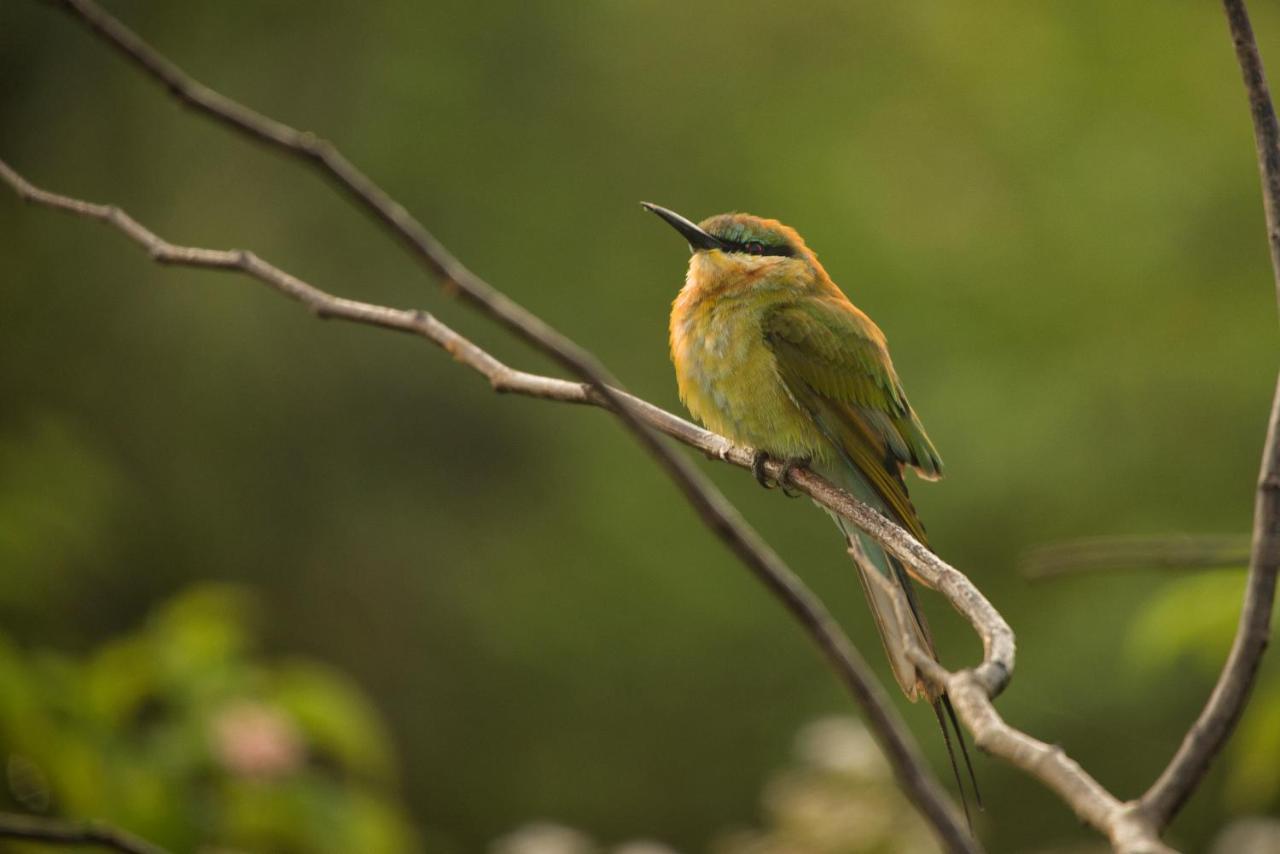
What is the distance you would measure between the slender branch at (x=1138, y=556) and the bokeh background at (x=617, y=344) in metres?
5.00

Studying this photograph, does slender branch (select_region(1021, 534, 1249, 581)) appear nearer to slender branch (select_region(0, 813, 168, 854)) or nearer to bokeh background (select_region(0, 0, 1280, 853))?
slender branch (select_region(0, 813, 168, 854))

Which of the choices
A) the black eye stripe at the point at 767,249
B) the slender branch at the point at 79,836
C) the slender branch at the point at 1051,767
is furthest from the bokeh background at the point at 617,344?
the slender branch at the point at 1051,767

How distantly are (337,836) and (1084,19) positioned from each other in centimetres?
688

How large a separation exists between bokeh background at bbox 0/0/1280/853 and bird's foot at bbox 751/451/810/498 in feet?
12.0

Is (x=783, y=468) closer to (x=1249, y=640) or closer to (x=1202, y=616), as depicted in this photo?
(x=1202, y=616)

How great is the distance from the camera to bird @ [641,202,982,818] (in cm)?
262

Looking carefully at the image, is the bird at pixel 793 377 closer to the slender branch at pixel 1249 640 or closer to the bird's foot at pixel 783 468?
the bird's foot at pixel 783 468

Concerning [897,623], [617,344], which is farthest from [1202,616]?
[617,344]

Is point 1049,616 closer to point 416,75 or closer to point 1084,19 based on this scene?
point 1084,19

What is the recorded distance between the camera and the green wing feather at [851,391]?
2607 millimetres

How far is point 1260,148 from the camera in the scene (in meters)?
0.95

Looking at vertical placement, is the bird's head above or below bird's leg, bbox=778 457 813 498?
above

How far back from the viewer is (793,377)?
266 centimetres

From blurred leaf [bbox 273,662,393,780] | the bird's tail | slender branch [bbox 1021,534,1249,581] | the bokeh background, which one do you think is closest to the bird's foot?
the bird's tail
